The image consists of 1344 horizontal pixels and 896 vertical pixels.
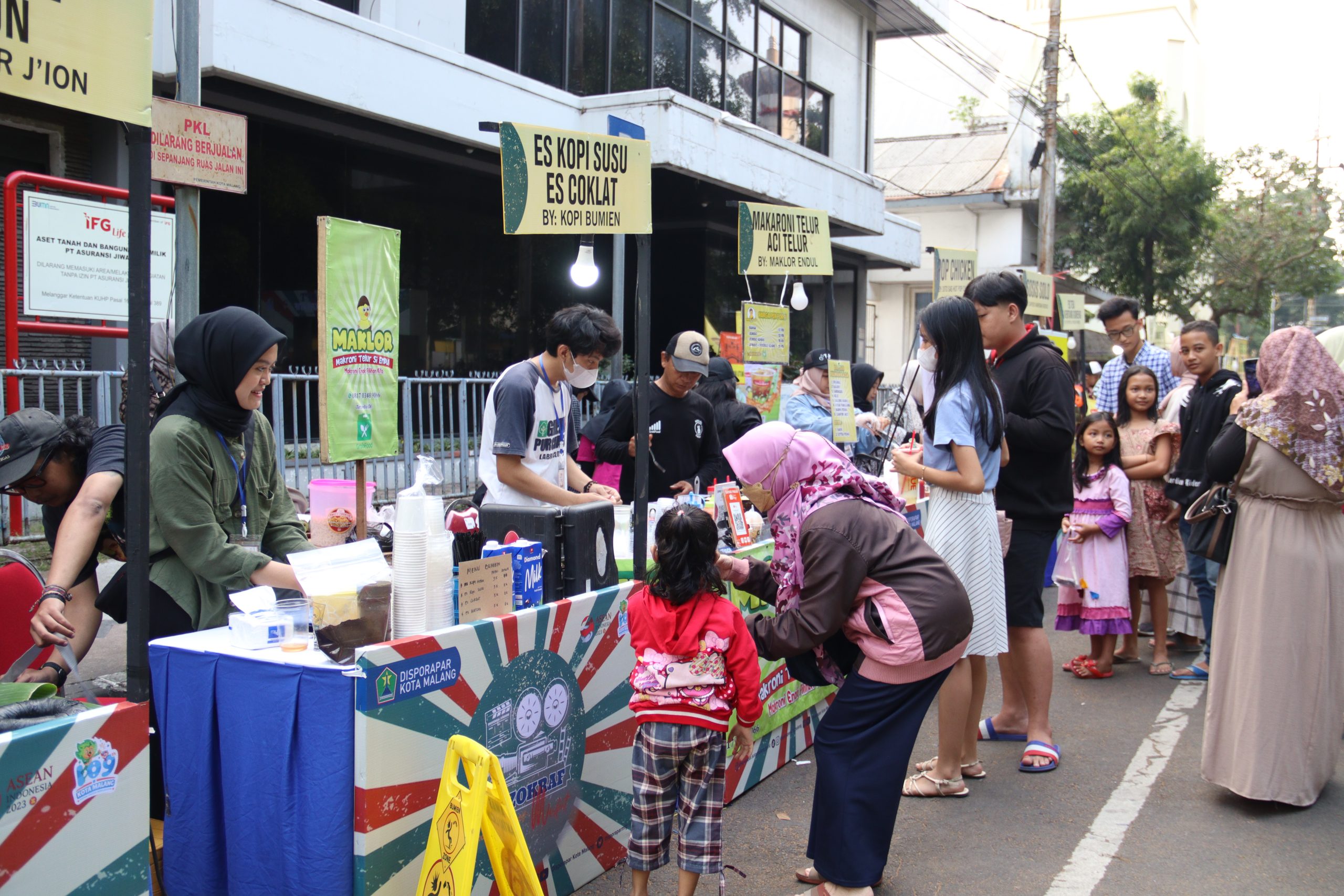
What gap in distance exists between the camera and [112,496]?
3.43 metres

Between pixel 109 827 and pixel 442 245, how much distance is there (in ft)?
34.6

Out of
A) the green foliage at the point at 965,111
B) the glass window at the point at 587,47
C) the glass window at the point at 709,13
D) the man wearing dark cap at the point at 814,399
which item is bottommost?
the man wearing dark cap at the point at 814,399

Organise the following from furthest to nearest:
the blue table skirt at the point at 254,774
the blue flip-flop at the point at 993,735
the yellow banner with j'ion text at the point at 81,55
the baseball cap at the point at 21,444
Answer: the blue flip-flop at the point at 993,735 → the baseball cap at the point at 21,444 → the blue table skirt at the point at 254,774 → the yellow banner with j'ion text at the point at 81,55

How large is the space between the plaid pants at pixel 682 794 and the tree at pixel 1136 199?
27021 mm

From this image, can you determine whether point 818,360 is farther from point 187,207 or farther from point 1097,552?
point 187,207

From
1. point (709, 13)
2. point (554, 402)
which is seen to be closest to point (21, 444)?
point (554, 402)

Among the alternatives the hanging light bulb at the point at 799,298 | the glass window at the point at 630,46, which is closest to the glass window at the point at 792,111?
the glass window at the point at 630,46

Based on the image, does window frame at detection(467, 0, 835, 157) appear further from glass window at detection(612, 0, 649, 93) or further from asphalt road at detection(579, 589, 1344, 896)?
asphalt road at detection(579, 589, 1344, 896)

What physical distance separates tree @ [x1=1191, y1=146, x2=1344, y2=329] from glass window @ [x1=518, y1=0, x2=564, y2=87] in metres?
27.3

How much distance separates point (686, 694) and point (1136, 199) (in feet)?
89.8

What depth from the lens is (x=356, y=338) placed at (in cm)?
397

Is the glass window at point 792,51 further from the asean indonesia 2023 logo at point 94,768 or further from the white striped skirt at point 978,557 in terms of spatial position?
the asean indonesia 2023 logo at point 94,768

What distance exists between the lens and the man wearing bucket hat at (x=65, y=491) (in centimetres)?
325

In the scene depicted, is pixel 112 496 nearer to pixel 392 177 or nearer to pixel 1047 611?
pixel 1047 611
